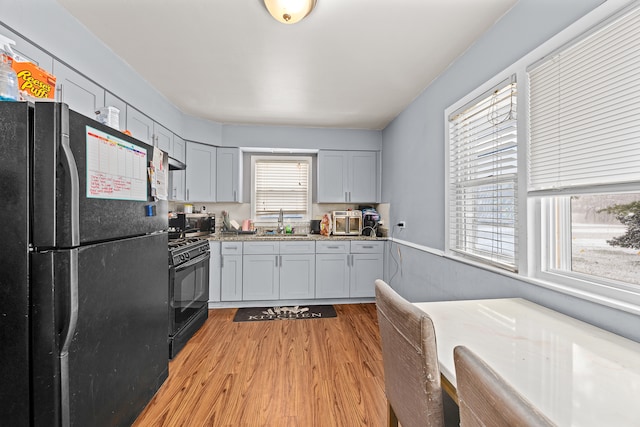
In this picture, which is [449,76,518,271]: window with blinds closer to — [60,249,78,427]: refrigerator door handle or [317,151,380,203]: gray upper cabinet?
[317,151,380,203]: gray upper cabinet

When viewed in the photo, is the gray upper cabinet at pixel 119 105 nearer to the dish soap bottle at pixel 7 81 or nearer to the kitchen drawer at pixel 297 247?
the dish soap bottle at pixel 7 81

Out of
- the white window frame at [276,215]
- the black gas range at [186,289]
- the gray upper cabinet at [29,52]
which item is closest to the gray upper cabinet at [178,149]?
the white window frame at [276,215]

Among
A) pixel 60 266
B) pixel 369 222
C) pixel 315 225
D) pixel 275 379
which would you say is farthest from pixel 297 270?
pixel 60 266

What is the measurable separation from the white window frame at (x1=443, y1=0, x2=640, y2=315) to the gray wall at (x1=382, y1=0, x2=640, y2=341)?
0.13ft

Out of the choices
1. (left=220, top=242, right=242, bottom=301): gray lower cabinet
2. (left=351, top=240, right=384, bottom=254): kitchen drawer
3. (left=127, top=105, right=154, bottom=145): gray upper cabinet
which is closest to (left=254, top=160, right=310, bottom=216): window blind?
(left=220, top=242, right=242, bottom=301): gray lower cabinet

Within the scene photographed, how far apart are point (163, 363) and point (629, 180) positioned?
8.42 ft

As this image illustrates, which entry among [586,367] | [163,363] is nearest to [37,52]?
[163,363]

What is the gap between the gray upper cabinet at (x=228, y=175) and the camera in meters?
3.57

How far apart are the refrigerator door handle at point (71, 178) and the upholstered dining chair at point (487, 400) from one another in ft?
4.33

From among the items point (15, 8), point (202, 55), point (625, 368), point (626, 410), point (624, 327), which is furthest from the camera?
point (202, 55)

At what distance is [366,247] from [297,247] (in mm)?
926

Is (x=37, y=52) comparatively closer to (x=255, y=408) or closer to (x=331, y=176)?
(x=255, y=408)

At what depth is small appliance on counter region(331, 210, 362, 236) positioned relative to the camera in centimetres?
367

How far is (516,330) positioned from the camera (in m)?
1.00
